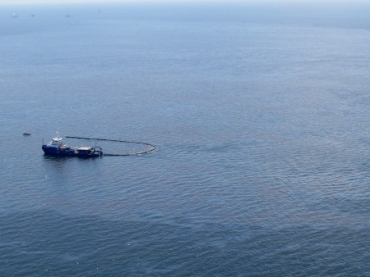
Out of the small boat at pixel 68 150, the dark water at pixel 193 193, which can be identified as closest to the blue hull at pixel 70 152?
the small boat at pixel 68 150

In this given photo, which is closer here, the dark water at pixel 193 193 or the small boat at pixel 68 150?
the dark water at pixel 193 193

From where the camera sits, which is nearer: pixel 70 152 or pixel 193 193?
pixel 193 193

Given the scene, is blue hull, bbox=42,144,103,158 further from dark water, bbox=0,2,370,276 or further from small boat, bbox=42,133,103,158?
dark water, bbox=0,2,370,276

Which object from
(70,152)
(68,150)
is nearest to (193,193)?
(70,152)

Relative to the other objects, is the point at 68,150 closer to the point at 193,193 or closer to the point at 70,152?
the point at 70,152

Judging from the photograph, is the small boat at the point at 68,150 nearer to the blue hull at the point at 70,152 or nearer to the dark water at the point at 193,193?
the blue hull at the point at 70,152

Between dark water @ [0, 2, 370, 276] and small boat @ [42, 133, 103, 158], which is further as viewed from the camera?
small boat @ [42, 133, 103, 158]

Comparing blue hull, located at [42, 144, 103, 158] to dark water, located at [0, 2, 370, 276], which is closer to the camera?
dark water, located at [0, 2, 370, 276]

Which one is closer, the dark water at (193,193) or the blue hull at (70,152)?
the dark water at (193,193)

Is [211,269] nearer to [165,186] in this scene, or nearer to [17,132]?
[165,186]

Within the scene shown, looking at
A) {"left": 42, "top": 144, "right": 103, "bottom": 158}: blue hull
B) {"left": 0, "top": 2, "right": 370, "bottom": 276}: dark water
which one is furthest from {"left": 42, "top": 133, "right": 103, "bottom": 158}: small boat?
{"left": 0, "top": 2, "right": 370, "bottom": 276}: dark water
